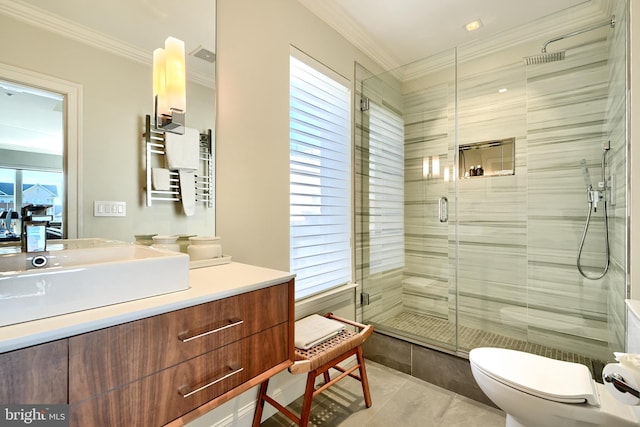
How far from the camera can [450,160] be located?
2.56 metres

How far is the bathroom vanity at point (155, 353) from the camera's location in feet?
2.07

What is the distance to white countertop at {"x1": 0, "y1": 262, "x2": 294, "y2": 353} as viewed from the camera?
0.62m

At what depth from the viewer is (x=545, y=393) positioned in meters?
1.20

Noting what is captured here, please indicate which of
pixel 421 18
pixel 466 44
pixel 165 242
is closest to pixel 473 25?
pixel 466 44

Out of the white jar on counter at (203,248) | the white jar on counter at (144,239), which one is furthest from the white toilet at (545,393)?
the white jar on counter at (144,239)

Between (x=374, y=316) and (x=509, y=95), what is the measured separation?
6.97 ft

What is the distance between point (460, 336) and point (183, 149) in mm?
2252

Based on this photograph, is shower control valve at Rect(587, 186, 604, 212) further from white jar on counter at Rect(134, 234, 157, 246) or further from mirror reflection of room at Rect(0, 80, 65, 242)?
mirror reflection of room at Rect(0, 80, 65, 242)

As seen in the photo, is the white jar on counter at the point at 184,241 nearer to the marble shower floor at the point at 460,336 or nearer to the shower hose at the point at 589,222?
the marble shower floor at the point at 460,336

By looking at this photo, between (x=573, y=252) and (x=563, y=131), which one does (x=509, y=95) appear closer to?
(x=563, y=131)

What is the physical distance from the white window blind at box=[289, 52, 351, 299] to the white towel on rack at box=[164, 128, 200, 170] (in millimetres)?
620

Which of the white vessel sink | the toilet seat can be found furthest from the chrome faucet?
the toilet seat

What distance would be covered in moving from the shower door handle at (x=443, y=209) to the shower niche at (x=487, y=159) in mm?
276

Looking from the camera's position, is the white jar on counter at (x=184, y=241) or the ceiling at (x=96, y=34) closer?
the ceiling at (x=96, y=34)
